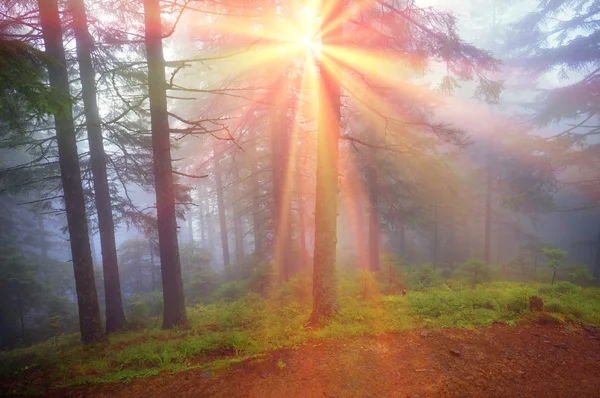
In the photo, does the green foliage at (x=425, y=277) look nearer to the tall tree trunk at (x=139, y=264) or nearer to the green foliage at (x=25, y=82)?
the green foliage at (x=25, y=82)

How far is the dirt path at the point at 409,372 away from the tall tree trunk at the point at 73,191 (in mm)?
3999

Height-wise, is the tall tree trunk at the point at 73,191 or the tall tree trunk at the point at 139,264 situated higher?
the tall tree trunk at the point at 73,191

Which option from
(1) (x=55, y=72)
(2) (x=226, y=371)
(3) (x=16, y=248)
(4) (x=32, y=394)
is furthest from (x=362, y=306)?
(3) (x=16, y=248)

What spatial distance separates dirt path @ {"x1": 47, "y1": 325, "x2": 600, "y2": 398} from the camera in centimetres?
444

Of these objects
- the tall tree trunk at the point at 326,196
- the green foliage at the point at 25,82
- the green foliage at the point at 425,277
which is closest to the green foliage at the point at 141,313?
the tall tree trunk at the point at 326,196

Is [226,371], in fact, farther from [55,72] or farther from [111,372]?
[55,72]

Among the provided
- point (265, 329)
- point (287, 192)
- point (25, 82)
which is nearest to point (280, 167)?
point (287, 192)

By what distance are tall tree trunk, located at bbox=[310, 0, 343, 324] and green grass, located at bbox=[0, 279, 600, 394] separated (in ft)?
1.66

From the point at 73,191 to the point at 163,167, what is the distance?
2.57m

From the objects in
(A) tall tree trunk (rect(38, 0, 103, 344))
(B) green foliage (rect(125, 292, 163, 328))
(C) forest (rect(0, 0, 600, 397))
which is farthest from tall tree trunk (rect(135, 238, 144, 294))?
(A) tall tree trunk (rect(38, 0, 103, 344))

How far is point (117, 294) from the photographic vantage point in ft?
35.2

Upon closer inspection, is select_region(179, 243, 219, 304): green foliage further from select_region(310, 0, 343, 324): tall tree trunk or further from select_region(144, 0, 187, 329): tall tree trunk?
select_region(310, 0, 343, 324): tall tree trunk

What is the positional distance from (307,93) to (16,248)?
1948cm

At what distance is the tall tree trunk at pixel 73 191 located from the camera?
766 cm
